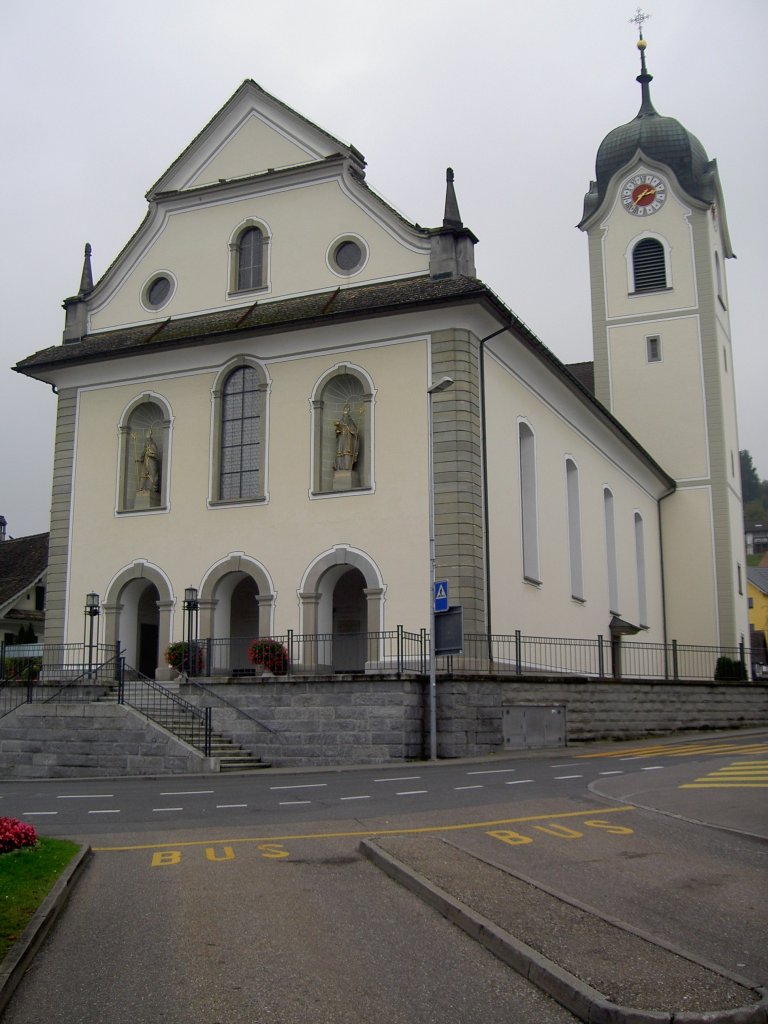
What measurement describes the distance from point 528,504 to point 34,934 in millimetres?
23994

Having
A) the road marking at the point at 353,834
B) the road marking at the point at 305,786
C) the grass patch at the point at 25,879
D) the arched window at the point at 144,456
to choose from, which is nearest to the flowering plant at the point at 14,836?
the grass patch at the point at 25,879

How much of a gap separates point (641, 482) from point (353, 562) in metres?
20.4

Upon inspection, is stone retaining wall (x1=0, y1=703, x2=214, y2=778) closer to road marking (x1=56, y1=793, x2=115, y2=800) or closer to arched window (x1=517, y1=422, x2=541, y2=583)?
road marking (x1=56, y1=793, x2=115, y2=800)

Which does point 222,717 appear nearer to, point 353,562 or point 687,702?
point 353,562

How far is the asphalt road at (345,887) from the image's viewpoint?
676 centimetres

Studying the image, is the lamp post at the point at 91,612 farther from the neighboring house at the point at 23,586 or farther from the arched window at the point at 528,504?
the neighboring house at the point at 23,586

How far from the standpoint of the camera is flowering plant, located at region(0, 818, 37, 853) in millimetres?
10734

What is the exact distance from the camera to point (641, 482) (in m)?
44.1

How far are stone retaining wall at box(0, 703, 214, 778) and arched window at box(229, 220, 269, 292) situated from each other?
41.6 ft

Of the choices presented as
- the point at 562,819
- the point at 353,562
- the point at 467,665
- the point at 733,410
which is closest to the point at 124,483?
the point at 353,562

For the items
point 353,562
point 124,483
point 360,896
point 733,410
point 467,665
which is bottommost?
point 360,896

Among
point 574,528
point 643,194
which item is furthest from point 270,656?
point 643,194

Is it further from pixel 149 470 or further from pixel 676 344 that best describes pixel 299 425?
pixel 676 344

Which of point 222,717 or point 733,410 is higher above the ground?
point 733,410
